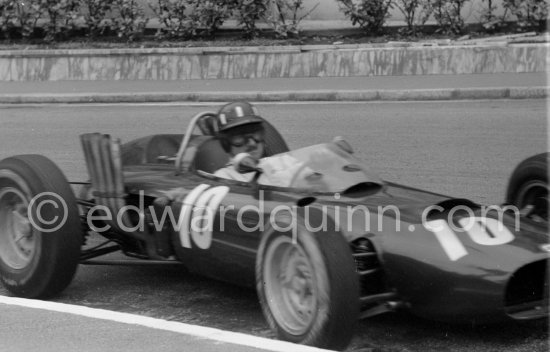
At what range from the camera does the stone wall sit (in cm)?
1474

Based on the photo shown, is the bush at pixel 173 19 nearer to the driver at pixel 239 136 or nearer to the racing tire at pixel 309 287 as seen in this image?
the driver at pixel 239 136

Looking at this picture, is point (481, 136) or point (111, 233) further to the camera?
point (481, 136)

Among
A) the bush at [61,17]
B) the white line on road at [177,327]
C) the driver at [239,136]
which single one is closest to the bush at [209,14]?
the bush at [61,17]

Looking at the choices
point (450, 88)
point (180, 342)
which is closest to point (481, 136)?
point (450, 88)

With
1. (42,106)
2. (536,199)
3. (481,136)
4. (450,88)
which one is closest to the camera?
(536,199)

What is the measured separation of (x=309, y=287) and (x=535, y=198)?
74.1 inches

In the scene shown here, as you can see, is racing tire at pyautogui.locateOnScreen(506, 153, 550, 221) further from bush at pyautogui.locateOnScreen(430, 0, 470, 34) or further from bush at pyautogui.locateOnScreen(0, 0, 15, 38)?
bush at pyautogui.locateOnScreen(0, 0, 15, 38)

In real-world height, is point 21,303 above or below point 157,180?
below

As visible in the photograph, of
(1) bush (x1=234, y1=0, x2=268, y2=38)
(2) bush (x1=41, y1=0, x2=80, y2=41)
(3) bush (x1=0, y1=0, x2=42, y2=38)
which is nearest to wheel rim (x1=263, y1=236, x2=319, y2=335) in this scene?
(1) bush (x1=234, y1=0, x2=268, y2=38)

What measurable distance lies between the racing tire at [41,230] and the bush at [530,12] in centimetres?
1166

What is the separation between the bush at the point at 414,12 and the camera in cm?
1662

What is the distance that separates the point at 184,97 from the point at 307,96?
1.76m

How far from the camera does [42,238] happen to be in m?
5.87

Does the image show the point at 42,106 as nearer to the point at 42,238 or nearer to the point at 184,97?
the point at 184,97
